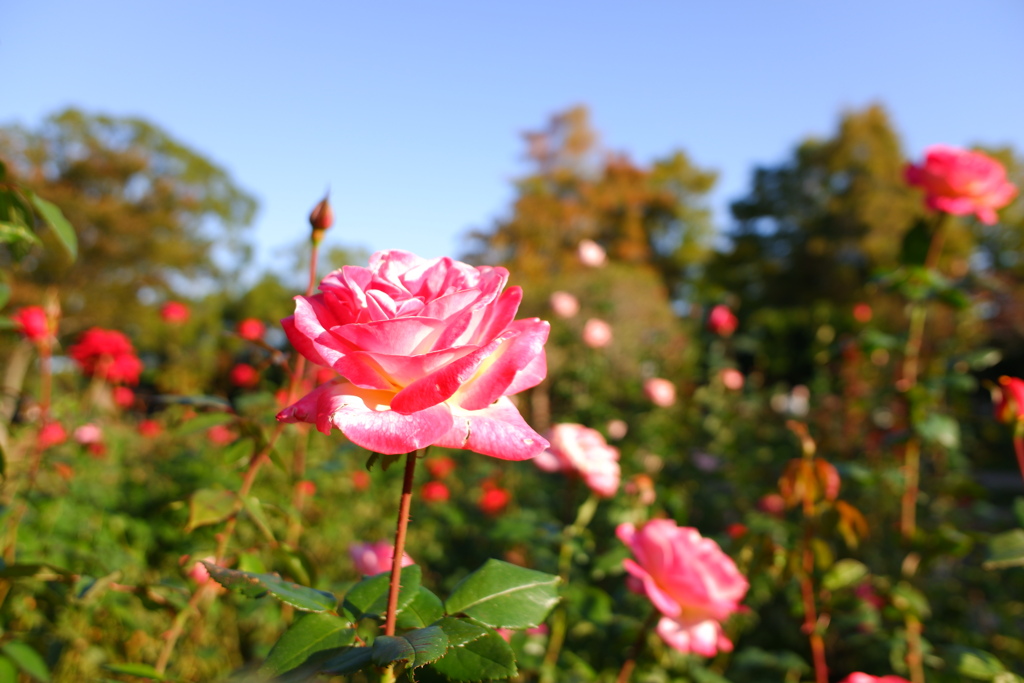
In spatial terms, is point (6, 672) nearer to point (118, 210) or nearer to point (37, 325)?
point (37, 325)

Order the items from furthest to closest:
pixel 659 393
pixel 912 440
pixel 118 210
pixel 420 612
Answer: pixel 118 210 < pixel 659 393 < pixel 912 440 < pixel 420 612

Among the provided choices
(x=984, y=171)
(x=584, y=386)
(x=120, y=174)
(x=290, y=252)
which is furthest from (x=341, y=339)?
(x=120, y=174)

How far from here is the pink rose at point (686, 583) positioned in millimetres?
1029

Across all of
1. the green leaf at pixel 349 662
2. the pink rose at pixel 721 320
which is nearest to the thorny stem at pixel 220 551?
the green leaf at pixel 349 662

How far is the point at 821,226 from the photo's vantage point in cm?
1816

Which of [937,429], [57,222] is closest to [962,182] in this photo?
[937,429]

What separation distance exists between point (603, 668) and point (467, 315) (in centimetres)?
166

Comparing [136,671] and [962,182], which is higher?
[962,182]

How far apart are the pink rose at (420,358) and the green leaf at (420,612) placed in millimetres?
179

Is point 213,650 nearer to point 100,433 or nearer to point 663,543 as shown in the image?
point 663,543

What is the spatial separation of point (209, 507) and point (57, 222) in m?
0.47

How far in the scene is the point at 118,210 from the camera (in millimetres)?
15344

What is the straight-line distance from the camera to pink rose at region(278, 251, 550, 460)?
48 centimetres

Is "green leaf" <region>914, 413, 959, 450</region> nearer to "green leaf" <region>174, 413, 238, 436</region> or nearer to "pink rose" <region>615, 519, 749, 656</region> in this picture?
"pink rose" <region>615, 519, 749, 656</region>
